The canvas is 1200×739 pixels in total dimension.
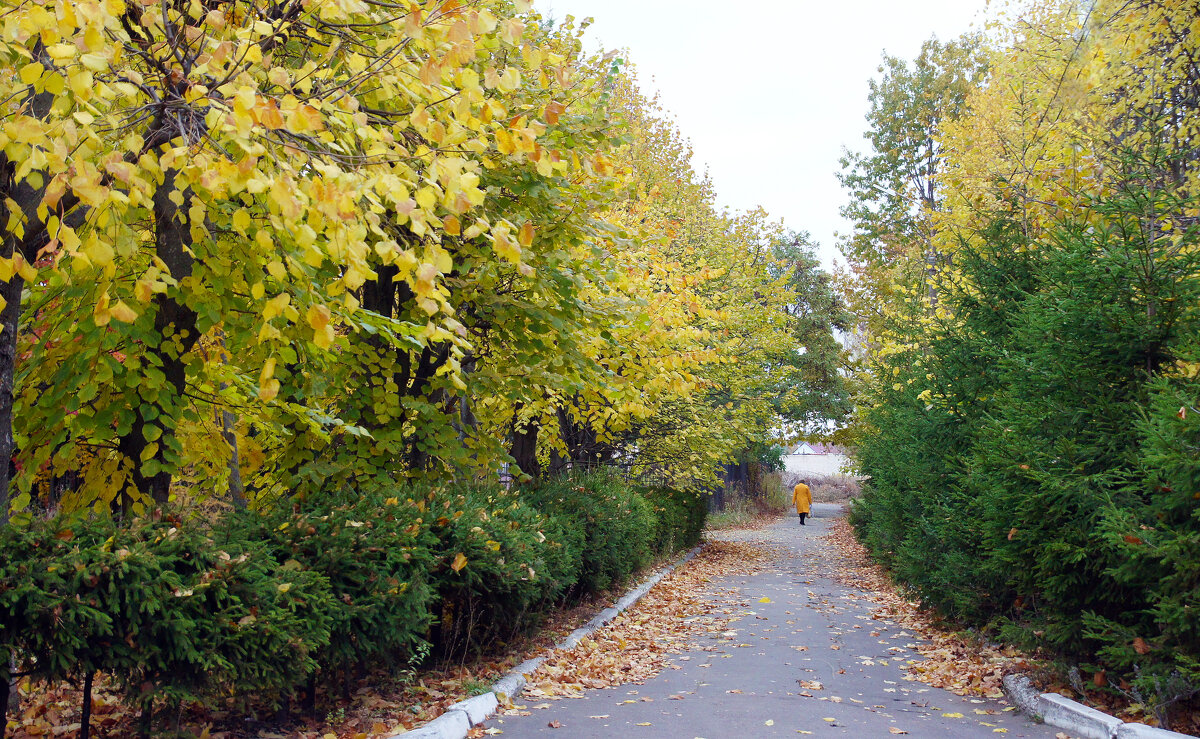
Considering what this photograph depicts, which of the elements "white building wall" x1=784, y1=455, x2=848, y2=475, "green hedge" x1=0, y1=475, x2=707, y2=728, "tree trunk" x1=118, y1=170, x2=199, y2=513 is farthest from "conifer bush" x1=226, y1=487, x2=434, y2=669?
"white building wall" x1=784, y1=455, x2=848, y2=475

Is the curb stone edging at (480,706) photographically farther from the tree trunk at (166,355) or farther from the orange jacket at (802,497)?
the orange jacket at (802,497)

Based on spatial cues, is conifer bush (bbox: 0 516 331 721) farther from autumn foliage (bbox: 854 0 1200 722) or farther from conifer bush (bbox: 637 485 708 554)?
conifer bush (bbox: 637 485 708 554)

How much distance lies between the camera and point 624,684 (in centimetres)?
729

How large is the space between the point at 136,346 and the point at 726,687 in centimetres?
522

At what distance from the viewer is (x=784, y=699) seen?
664 cm

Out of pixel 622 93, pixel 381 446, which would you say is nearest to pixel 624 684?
pixel 381 446

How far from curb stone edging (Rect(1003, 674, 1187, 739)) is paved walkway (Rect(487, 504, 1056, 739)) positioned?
0.39 feet

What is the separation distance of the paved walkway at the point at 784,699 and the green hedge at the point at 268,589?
1.10 m

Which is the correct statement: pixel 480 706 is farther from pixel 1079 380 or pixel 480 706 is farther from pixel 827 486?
pixel 827 486

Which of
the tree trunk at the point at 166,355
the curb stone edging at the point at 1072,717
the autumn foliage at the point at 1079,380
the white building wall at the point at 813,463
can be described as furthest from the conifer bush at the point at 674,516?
the white building wall at the point at 813,463

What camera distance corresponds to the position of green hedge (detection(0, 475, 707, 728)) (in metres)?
Result: 3.77

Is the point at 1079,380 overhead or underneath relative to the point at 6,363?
overhead

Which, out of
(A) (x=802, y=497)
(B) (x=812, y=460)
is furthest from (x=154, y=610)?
(B) (x=812, y=460)

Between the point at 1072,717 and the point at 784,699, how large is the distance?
2.00 m
